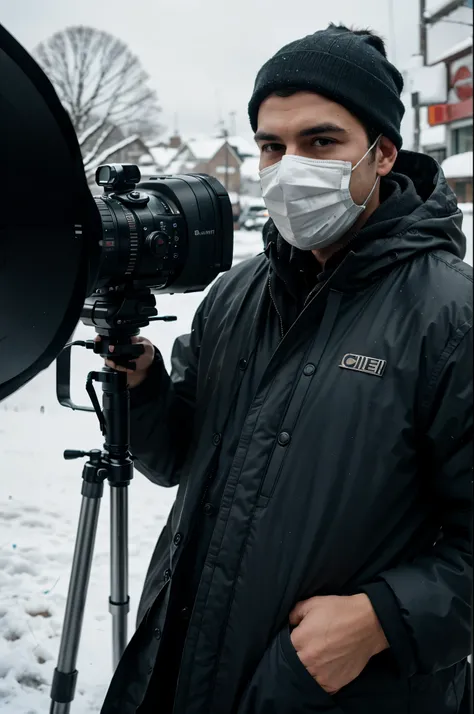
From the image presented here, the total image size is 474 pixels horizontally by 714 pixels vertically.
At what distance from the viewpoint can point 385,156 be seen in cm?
104

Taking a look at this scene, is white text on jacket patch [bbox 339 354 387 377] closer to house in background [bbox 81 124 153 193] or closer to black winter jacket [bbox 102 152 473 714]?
black winter jacket [bbox 102 152 473 714]

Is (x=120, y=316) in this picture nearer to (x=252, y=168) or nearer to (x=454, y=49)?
(x=252, y=168)

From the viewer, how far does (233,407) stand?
1025 mm

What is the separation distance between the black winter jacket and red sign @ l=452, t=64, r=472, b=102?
175 cm

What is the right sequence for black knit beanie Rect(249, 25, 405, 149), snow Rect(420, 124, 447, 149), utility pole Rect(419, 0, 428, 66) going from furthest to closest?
1. snow Rect(420, 124, 447, 149)
2. utility pole Rect(419, 0, 428, 66)
3. black knit beanie Rect(249, 25, 405, 149)

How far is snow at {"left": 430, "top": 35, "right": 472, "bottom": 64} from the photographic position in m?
2.09

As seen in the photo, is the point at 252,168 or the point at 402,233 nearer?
the point at 402,233

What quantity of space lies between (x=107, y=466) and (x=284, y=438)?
567 millimetres

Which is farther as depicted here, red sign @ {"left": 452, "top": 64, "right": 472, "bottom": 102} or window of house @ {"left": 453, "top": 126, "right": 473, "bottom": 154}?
window of house @ {"left": 453, "top": 126, "right": 473, "bottom": 154}

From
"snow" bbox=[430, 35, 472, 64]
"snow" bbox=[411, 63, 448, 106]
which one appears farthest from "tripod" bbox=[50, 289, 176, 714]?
"snow" bbox=[411, 63, 448, 106]

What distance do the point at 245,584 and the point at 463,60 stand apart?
2354mm

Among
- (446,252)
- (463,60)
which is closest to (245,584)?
(446,252)

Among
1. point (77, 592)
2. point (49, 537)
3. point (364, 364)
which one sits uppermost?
point (364, 364)

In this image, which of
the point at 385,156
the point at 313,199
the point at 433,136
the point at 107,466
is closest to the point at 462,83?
the point at 433,136
